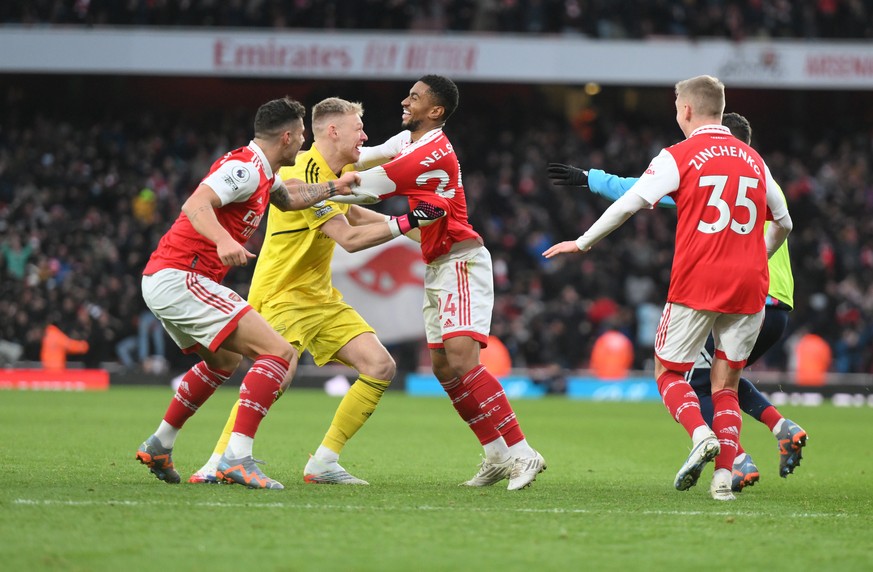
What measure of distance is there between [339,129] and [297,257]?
0.85 meters

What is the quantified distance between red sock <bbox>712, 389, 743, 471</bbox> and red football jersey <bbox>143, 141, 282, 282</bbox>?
9.41 feet

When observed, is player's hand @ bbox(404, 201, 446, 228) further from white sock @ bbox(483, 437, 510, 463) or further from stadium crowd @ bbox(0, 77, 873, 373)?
stadium crowd @ bbox(0, 77, 873, 373)

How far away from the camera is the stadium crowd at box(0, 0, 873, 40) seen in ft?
93.0

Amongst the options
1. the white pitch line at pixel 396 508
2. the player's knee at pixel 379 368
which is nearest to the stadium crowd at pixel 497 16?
the player's knee at pixel 379 368

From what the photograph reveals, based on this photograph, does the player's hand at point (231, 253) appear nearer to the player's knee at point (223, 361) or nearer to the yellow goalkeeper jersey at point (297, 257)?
the player's knee at point (223, 361)

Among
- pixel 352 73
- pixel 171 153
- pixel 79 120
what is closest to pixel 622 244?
pixel 352 73

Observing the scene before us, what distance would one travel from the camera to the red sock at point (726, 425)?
691cm

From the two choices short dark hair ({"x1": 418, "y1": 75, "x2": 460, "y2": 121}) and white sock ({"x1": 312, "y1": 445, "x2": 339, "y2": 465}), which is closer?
white sock ({"x1": 312, "y1": 445, "x2": 339, "y2": 465})

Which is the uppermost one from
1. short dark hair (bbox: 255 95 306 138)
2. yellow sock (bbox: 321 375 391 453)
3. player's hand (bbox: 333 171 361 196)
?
short dark hair (bbox: 255 95 306 138)

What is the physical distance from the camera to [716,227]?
22.4 ft

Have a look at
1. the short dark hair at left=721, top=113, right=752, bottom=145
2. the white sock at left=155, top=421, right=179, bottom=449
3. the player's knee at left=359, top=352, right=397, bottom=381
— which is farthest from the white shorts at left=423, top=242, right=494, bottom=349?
the short dark hair at left=721, top=113, right=752, bottom=145

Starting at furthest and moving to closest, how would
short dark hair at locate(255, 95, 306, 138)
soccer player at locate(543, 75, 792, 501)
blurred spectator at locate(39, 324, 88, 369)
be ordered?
blurred spectator at locate(39, 324, 88, 369) → short dark hair at locate(255, 95, 306, 138) → soccer player at locate(543, 75, 792, 501)

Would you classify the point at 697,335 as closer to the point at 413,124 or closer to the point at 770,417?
the point at 770,417

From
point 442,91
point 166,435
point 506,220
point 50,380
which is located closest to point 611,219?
point 442,91
